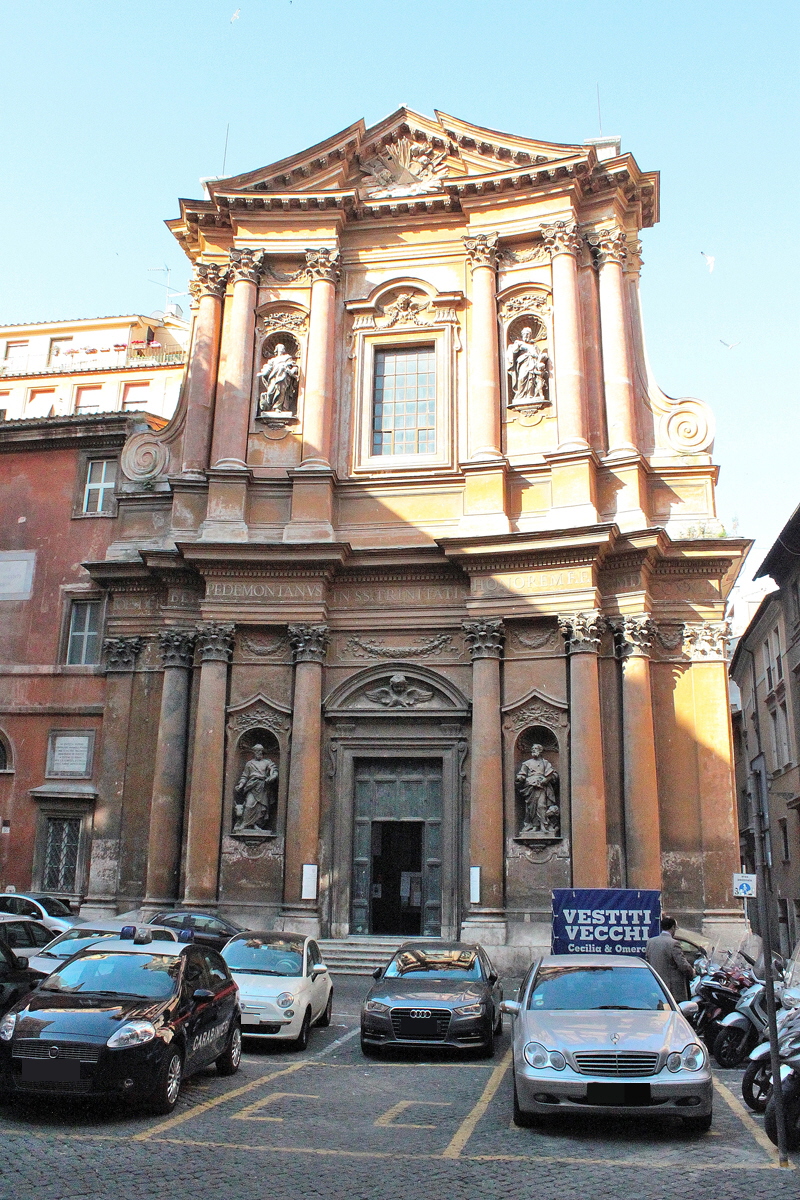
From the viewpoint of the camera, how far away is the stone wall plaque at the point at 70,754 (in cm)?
2345

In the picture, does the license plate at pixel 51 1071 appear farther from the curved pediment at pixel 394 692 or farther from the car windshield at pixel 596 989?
the curved pediment at pixel 394 692

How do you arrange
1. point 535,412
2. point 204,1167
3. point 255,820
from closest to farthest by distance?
point 204,1167 < point 255,820 < point 535,412

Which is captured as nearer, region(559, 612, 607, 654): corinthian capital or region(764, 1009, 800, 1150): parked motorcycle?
region(764, 1009, 800, 1150): parked motorcycle

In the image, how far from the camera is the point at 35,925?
14.0m

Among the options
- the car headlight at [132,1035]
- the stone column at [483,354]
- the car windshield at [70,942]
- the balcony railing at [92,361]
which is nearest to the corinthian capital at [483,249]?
the stone column at [483,354]

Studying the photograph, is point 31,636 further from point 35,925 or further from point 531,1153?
point 531,1153

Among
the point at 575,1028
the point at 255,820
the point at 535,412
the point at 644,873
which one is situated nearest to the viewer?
the point at 575,1028

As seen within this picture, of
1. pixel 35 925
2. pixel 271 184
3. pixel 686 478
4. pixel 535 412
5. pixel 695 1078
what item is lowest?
pixel 695 1078

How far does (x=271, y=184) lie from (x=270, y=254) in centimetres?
171

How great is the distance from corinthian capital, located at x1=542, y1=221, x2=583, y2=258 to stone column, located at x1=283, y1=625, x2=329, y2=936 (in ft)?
32.3

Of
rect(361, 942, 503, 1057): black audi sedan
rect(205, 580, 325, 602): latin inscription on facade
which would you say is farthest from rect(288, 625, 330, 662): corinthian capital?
rect(361, 942, 503, 1057): black audi sedan

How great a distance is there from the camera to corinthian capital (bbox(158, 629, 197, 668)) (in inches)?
879

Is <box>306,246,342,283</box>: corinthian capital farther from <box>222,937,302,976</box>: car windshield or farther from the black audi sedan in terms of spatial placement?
the black audi sedan

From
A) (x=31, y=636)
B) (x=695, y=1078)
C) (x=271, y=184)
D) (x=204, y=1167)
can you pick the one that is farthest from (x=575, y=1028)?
(x=271, y=184)
